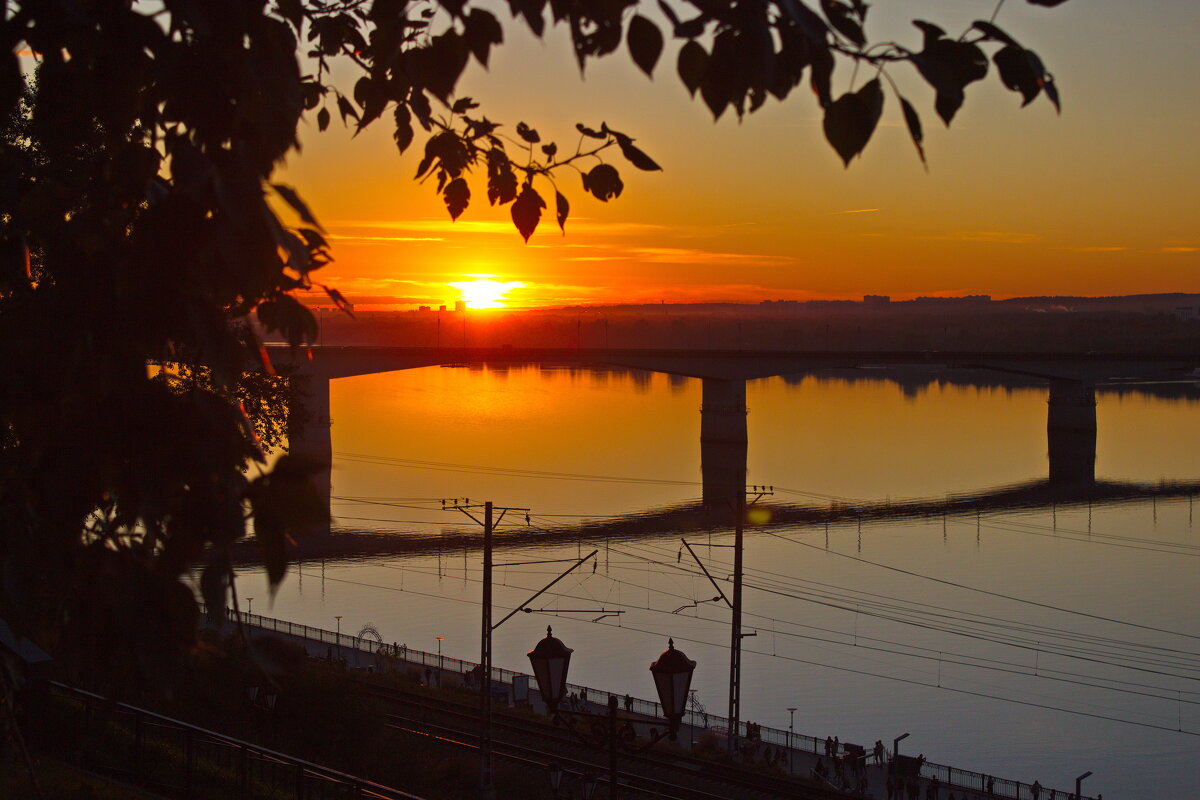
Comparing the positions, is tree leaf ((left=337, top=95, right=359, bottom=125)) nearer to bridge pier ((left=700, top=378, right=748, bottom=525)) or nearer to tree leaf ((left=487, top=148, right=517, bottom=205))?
tree leaf ((left=487, top=148, right=517, bottom=205))

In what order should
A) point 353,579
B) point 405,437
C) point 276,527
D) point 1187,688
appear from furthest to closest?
point 405,437 → point 353,579 → point 1187,688 → point 276,527

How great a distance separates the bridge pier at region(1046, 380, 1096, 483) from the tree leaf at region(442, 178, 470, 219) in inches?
2361

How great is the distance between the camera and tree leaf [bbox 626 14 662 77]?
2.08 metres

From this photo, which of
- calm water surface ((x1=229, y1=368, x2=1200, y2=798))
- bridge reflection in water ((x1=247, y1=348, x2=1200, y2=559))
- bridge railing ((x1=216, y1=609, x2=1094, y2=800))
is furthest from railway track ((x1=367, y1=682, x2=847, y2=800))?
bridge reflection in water ((x1=247, y1=348, x2=1200, y2=559))

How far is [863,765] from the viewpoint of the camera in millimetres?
17891

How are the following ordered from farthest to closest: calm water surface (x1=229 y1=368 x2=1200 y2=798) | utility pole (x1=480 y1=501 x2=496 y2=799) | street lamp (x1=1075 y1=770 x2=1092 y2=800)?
calm water surface (x1=229 y1=368 x2=1200 y2=798) < street lamp (x1=1075 y1=770 x2=1092 y2=800) < utility pole (x1=480 y1=501 x2=496 y2=799)

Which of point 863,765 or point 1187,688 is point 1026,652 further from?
point 863,765

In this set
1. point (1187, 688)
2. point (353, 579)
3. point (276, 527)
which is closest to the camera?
point (276, 527)

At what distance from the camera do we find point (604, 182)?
3.23 m

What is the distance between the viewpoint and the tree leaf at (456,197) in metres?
3.64

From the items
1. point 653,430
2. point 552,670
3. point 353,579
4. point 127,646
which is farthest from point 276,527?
point 653,430

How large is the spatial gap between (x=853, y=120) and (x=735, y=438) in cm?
5779

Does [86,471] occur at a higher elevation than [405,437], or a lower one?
higher

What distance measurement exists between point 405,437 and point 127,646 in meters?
64.8
